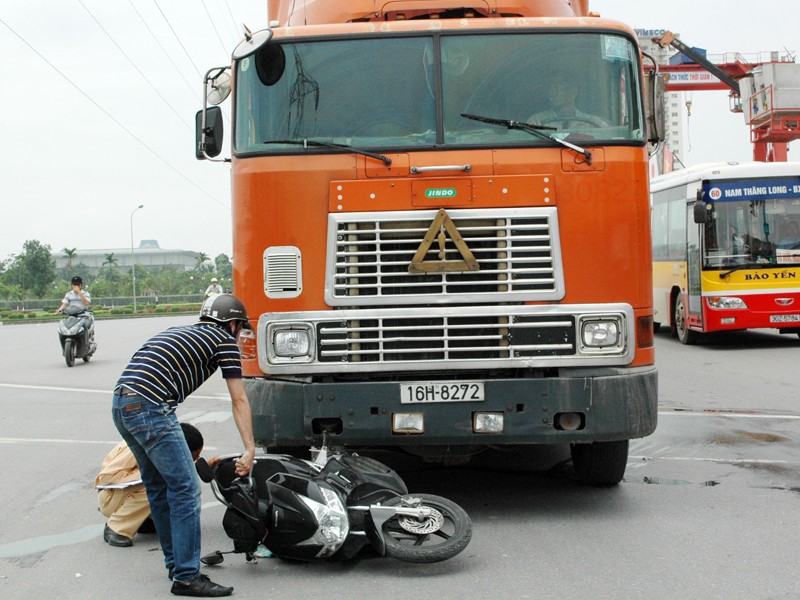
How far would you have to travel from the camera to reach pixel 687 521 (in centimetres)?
673

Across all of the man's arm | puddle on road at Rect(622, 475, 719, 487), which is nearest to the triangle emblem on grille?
the man's arm

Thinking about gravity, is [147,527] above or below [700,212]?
below

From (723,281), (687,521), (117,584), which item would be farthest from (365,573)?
(723,281)

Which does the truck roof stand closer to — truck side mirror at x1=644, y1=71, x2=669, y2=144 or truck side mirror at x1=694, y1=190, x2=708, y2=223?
truck side mirror at x1=644, y1=71, x2=669, y2=144

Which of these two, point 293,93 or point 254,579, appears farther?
point 293,93

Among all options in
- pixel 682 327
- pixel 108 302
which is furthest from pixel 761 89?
pixel 108 302

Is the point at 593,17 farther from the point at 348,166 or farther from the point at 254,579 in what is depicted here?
the point at 254,579

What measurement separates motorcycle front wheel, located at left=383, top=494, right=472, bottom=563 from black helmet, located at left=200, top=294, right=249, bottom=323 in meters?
1.28

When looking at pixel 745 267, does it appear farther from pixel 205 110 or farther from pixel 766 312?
pixel 205 110

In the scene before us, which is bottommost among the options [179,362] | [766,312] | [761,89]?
[766,312]

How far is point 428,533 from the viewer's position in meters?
5.88

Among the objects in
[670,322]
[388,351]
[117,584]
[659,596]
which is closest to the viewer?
[659,596]

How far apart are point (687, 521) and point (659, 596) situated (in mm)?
1679

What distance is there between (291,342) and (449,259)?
1.09 m
